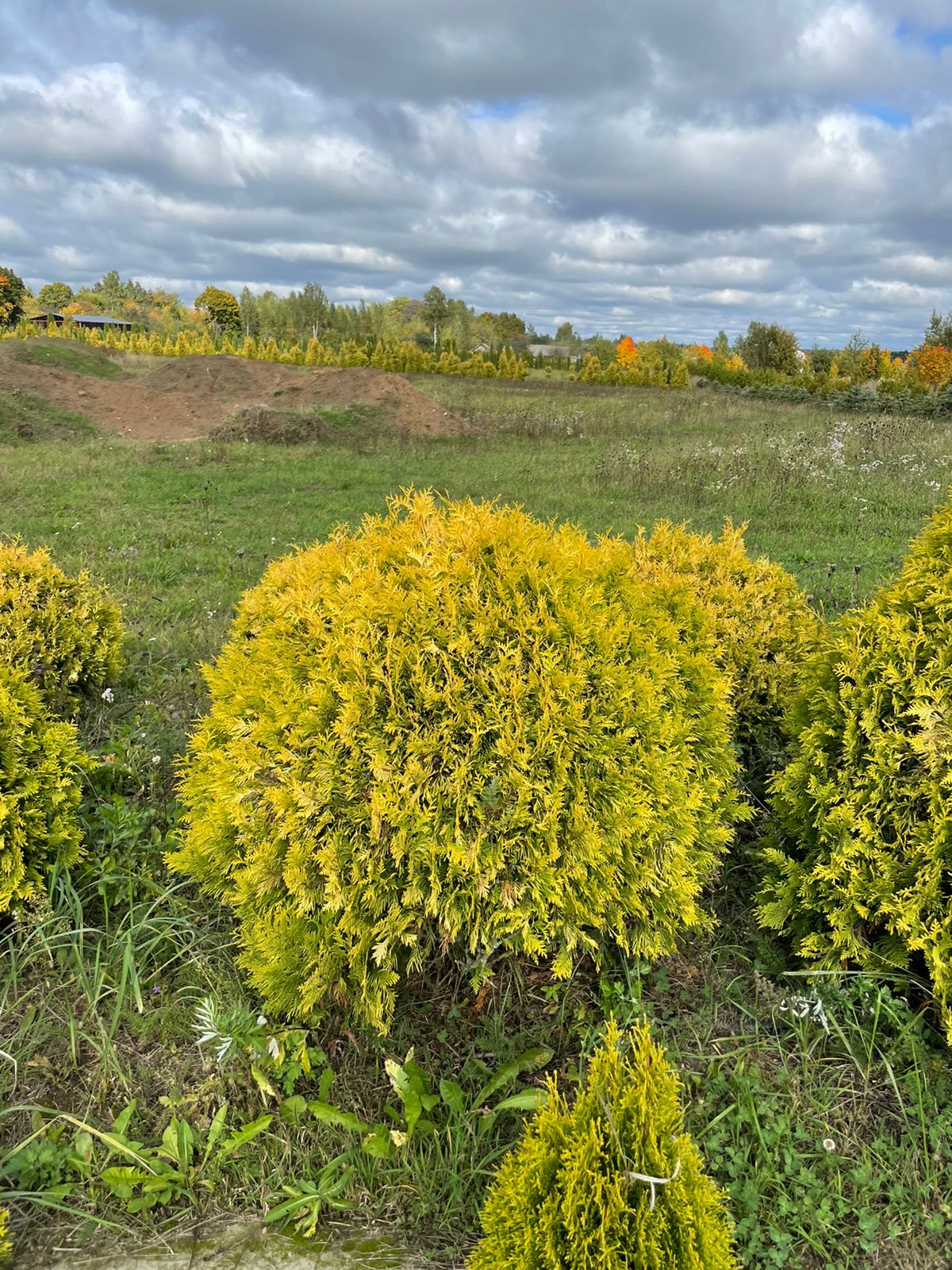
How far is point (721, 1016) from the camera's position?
8.94 feet

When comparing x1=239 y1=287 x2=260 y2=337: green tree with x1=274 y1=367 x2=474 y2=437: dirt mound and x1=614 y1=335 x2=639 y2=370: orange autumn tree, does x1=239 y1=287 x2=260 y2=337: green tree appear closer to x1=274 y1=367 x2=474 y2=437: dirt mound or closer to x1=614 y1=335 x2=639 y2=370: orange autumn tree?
x1=614 y1=335 x2=639 y2=370: orange autumn tree

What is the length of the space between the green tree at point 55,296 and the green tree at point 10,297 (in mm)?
22621

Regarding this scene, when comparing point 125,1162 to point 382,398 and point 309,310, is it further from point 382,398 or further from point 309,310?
point 309,310

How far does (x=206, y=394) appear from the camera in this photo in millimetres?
26062

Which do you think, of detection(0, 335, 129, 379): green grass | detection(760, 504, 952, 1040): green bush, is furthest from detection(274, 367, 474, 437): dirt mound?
detection(760, 504, 952, 1040): green bush

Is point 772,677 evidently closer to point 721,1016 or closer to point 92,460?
point 721,1016

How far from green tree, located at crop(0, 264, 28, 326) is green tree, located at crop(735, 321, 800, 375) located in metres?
46.5

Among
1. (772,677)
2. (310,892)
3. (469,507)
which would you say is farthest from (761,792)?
(310,892)

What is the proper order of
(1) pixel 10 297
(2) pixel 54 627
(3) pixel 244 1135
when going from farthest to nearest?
(1) pixel 10 297 < (2) pixel 54 627 < (3) pixel 244 1135

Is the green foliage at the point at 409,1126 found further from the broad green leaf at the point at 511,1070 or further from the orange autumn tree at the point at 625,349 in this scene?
the orange autumn tree at the point at 625,349

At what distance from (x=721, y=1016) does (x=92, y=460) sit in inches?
625

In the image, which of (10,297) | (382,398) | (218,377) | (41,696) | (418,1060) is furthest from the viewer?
(10,297)

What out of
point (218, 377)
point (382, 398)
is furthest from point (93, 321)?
point (382, 398)

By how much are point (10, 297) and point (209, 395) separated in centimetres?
3592
